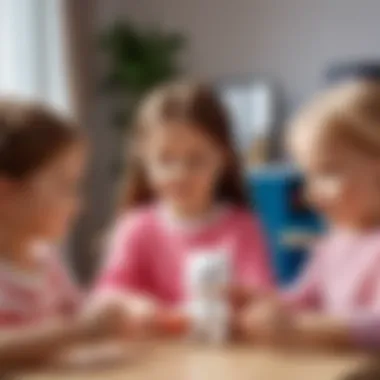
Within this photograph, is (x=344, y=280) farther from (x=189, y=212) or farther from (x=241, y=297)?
(x=189, y=212)

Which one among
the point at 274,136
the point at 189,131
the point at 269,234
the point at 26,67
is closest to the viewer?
the point at 189,131

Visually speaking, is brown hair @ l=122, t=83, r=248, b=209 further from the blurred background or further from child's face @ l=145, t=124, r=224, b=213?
the blurred background

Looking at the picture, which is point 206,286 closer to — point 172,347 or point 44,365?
point 172,347

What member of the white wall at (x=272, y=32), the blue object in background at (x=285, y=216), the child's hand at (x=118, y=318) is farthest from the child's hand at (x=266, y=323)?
the white wall at (x=272, y=32)

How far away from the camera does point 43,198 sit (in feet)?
3.48

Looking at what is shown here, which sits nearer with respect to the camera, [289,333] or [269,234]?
[289,333]

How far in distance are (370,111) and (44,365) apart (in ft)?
1.57

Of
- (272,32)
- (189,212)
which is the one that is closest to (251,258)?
(189,212)

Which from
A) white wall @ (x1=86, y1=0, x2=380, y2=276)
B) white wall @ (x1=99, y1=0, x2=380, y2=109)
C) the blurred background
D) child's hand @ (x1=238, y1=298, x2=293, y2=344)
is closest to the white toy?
child's hand @ (x1=238, y1=298, x2=293, y2=344)

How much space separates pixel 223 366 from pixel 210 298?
134 mm

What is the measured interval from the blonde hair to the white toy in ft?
0.61

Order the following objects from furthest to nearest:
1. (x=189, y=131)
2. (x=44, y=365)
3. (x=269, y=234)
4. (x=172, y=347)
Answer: (x=269, y=234)
(x=189, y=131)
(x=172, y=347)
(x=44, y=365)

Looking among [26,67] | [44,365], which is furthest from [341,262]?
[26,67]

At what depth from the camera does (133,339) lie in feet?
3.68
